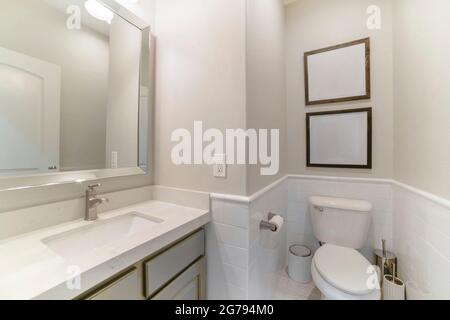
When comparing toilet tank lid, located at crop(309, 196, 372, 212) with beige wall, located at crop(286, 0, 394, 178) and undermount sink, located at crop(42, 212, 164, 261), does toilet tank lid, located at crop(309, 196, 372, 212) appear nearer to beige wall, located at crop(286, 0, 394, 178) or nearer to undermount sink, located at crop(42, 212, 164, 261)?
beige wall, located at crop(286, 0, 394, 178)

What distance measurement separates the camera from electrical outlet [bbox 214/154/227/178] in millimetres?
1016

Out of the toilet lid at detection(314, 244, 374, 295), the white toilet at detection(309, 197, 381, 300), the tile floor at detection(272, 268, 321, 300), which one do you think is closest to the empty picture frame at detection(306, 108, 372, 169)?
the white toilet at detection(309, 197, 381, 300)

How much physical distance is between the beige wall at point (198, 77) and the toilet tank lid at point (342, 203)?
0.86 metres

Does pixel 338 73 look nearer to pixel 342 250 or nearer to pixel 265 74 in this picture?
pixel 265 74

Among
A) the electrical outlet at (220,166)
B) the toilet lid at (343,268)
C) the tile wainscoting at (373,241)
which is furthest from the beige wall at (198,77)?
the toilet lid at (343,268)

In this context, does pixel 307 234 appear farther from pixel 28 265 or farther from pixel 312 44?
pixel 28 265

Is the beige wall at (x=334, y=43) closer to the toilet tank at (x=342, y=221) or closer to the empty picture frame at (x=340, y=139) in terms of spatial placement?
the empty picture frame at (x=340, y=139)

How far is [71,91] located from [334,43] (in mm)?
1902

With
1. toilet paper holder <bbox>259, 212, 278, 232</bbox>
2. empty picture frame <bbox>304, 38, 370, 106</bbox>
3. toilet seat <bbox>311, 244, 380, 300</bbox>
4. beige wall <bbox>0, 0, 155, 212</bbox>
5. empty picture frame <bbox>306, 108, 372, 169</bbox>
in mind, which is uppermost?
empty picture frame <bbox>304, 38, 370, 106</bbox>

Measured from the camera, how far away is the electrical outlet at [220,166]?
1.02m

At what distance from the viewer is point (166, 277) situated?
803 mm

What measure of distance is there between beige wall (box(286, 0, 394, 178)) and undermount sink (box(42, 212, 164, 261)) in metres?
1.36

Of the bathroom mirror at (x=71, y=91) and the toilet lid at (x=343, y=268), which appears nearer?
the bathroom mirror at (x=71, y=91)

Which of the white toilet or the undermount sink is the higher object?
the undermount sink
